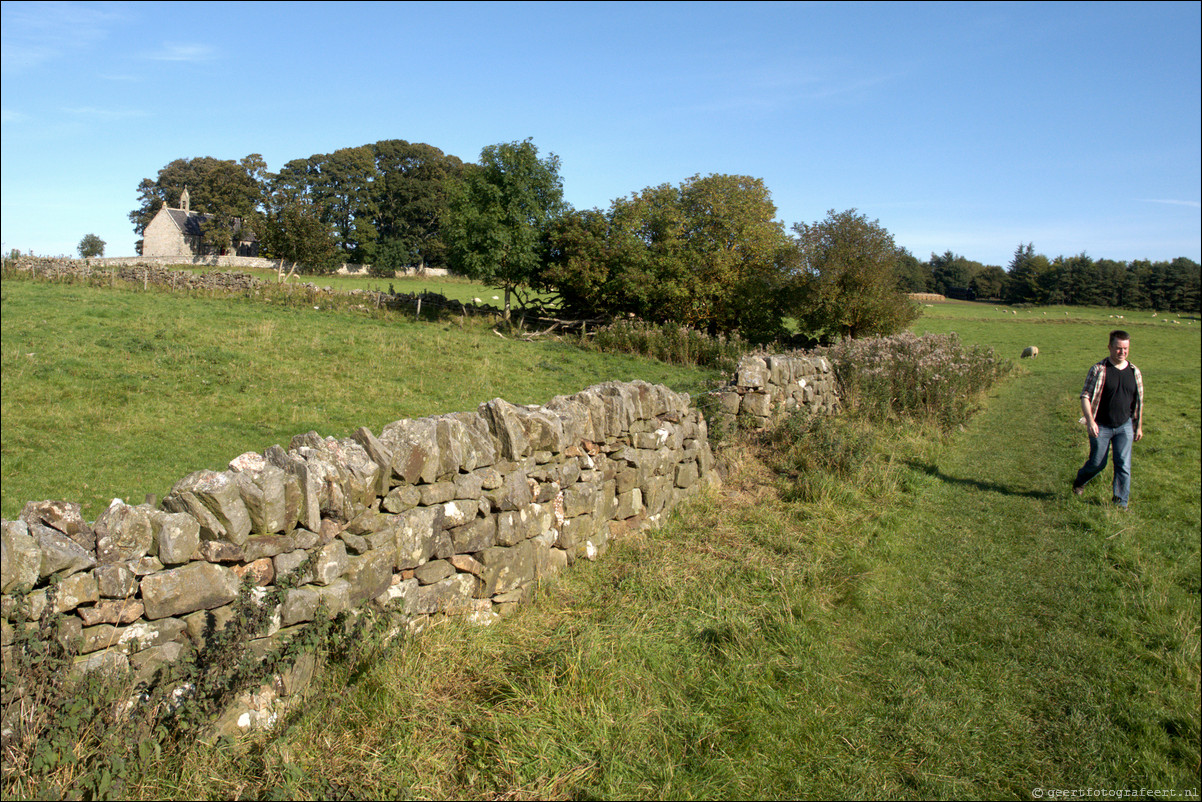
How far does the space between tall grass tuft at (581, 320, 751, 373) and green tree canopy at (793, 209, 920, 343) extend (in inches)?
128

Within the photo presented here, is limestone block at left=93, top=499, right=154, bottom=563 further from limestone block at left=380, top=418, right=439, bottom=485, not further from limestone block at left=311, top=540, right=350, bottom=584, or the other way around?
limestone block at left=380, top=418, right=439, bottom=485

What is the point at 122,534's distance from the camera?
330 cm

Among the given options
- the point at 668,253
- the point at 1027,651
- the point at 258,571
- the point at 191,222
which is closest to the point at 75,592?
the point at 258,571

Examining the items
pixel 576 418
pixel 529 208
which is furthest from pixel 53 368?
pixel 529 208

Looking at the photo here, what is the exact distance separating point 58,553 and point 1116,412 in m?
9.67

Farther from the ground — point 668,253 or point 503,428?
point 668,253

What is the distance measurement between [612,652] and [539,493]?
1.68m

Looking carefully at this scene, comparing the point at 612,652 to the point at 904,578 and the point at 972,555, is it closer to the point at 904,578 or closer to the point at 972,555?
the point at 904,578

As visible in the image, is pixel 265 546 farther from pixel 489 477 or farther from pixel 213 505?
pixel 489 477

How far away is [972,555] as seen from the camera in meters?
6.59

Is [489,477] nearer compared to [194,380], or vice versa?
[489,477]

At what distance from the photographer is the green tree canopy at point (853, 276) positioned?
23328 millimetres

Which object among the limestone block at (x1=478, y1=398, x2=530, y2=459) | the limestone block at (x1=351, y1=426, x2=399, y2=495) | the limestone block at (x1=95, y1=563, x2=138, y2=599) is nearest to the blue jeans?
the limestone block at (x1=478, y1=398, x2=530, y2=459)

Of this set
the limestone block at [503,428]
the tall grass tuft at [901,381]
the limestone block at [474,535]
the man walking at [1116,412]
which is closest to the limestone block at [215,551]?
the limestone block at [474,535]
